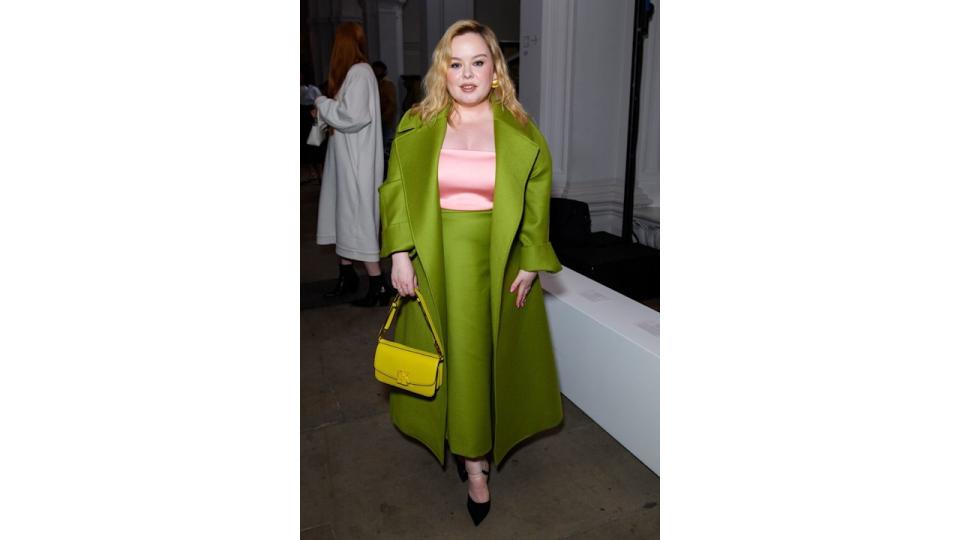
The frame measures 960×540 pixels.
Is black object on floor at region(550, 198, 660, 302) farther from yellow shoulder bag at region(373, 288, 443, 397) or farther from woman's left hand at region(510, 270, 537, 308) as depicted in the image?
yellow shoulder bag at region(373, 288, 443, 397)

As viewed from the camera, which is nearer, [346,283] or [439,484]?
[439,484]

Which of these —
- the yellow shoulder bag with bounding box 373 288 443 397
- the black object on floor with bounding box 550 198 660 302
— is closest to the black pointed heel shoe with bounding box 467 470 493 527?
the yellow shoulder bag with bounding box 373 288 443 397

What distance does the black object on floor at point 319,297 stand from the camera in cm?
463

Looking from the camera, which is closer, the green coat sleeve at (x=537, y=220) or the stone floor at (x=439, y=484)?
the green coat sleeve at (x=537, y=220)

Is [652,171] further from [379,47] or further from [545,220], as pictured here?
[379,47]

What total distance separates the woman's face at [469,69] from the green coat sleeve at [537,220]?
25 centimetres

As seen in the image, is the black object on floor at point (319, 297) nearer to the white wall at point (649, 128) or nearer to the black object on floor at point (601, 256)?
the black object on floor at point (601, 256)

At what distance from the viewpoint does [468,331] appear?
2.17 metres

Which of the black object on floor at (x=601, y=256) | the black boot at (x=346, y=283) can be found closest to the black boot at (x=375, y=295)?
the black boot at (x=346, y=283)

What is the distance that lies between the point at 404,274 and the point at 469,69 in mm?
643

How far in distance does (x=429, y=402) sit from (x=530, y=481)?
528mm

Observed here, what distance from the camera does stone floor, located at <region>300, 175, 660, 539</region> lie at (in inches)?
88.9

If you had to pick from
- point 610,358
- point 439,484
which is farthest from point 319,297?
point 610,358

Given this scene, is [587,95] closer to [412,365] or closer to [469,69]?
[469,69]
